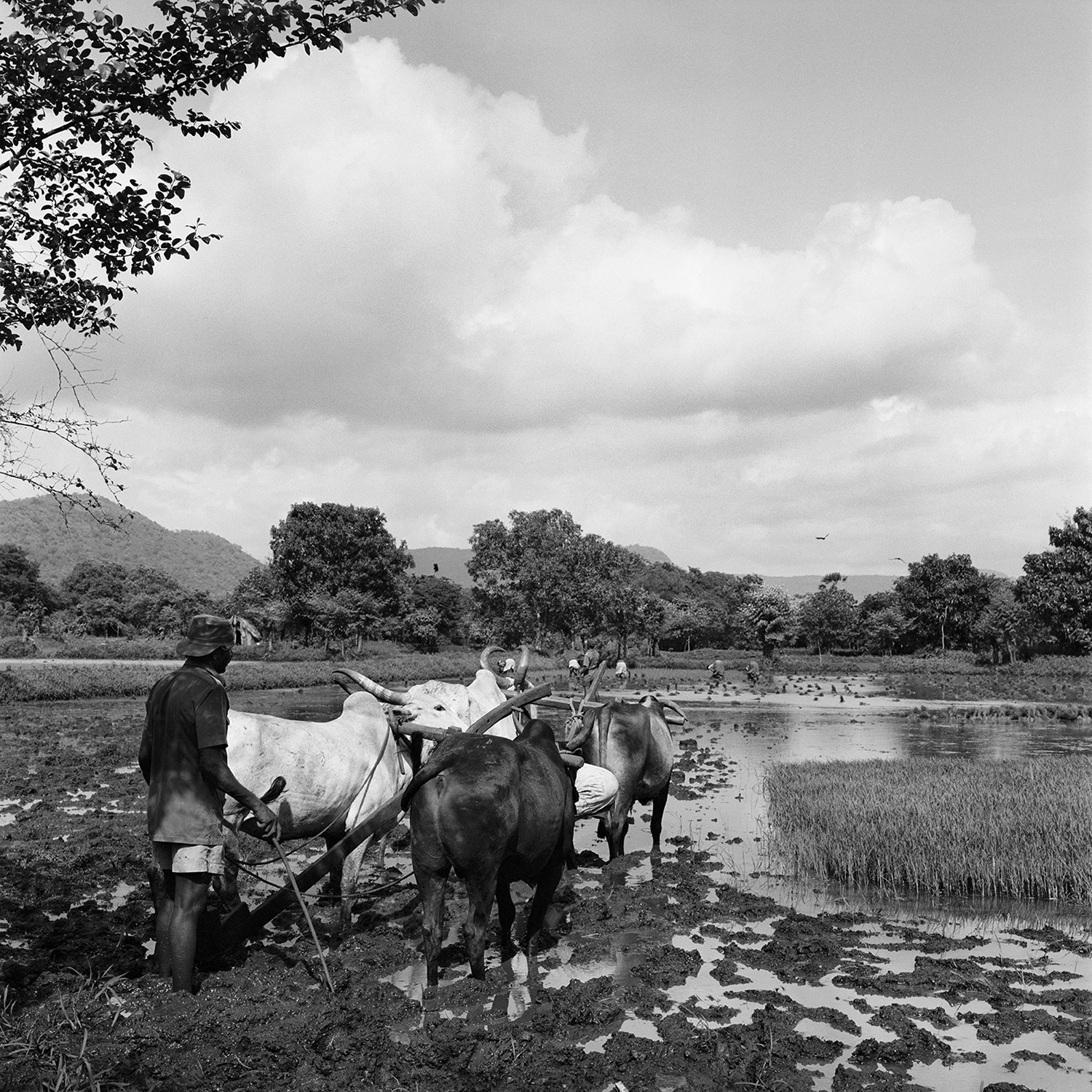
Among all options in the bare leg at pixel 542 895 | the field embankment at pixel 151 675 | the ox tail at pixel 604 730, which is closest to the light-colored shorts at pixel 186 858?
the bare leg at pixel 542 895

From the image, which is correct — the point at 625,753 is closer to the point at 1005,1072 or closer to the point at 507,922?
the point at 507,922

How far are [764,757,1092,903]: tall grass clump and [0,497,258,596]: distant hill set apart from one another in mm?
106194

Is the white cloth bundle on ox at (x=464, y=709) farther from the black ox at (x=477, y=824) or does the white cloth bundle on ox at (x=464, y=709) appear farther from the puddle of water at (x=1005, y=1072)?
the puddle of water at (x=1005, y=1072)

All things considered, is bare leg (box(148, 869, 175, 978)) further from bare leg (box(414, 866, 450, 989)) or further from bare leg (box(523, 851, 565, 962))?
bare leg (box(523, 851, 565, 962))

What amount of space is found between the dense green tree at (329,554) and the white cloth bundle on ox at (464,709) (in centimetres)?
5957

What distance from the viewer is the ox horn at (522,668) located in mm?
9172

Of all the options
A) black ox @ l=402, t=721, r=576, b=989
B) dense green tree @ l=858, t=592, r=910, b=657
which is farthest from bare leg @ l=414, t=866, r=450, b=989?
dense green tree @ l=858, t=592, r=910, b=657

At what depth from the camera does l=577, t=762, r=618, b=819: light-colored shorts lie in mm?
9000

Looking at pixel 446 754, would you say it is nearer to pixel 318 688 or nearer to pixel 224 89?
pixel 224 89

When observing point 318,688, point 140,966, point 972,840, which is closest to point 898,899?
point 972,840

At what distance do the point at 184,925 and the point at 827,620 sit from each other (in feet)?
274

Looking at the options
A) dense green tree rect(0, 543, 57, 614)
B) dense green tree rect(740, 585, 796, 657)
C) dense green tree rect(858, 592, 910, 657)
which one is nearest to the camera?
dense green tree rect(740, 585, 796, 657)

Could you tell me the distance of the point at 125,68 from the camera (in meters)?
5.72

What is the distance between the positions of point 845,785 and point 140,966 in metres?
10.2
